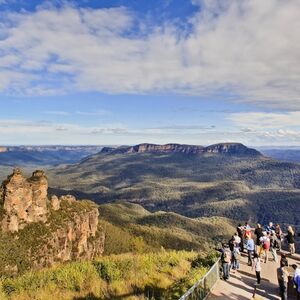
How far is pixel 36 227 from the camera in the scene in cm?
13162

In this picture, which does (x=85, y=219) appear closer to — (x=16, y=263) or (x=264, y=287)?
(x=16, y=263)

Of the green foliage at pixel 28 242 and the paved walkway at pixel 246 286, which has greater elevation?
the paved walkway at pixel 246 286

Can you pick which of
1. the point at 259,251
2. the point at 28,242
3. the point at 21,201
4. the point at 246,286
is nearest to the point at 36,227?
the point at 21,201

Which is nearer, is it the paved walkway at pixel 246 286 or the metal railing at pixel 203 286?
the metal railing at pixel 203 286

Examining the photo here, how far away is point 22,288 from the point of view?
21703mm

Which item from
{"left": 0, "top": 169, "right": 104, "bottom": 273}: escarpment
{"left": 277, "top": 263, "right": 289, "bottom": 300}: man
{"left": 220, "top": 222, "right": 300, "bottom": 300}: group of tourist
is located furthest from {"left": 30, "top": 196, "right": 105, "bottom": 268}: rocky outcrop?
{"left": 277, "top": 263, "right": 289, "bottom": 300}: man

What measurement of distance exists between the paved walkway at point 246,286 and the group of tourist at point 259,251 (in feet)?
2.16

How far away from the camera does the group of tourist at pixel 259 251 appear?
26.2m

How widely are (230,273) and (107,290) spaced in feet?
43.2

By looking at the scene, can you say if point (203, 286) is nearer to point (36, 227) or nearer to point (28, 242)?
point (28, 242)

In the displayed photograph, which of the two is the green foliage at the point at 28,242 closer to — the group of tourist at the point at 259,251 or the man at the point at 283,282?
the group of tourist at the point at 259,251

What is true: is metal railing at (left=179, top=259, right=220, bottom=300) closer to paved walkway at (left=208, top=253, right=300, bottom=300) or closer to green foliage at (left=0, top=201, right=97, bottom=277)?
paved walkway at (left=208, top=253, right=300, bottom=300)

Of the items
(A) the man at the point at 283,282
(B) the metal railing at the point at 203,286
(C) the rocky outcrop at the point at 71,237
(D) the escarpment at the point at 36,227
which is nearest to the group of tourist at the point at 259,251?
(A) the man at the point at 283,282

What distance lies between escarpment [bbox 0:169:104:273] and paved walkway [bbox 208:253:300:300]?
80.1m
